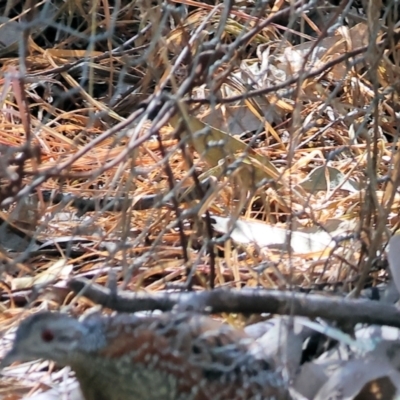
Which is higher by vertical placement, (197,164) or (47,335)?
(197,164)

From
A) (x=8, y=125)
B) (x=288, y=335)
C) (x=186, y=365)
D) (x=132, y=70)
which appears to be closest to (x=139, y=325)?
(x=186, y=365)

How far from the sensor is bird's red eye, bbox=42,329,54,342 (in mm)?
911

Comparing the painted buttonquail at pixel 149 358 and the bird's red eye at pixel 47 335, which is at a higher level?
the bird's red eye at pixel 47 335

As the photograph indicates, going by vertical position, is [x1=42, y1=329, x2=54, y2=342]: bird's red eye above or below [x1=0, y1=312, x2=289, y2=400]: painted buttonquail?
above

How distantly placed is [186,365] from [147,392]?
5 centimetres

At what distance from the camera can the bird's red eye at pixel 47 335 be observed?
0.91 metres

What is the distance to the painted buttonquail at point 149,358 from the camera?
3.05 feet

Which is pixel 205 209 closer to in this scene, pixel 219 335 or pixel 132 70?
pixel 219 335

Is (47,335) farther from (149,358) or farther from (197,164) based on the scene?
(197,164)

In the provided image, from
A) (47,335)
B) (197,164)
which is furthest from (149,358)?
(197,164)

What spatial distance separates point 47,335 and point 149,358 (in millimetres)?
121

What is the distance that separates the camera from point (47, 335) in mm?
913

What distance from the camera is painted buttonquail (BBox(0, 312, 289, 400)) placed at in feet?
3.05

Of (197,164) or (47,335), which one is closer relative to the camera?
(47,335)
